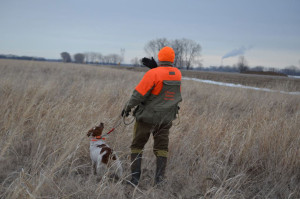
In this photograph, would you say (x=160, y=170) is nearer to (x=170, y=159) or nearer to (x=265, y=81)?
(x=170, y=159)

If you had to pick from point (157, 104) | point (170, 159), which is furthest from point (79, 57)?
point (157, 104)

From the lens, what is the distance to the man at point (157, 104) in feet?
7.18

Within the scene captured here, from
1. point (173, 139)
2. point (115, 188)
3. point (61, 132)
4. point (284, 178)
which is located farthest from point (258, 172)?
point (61, 132)

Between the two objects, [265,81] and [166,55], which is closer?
[166,55]

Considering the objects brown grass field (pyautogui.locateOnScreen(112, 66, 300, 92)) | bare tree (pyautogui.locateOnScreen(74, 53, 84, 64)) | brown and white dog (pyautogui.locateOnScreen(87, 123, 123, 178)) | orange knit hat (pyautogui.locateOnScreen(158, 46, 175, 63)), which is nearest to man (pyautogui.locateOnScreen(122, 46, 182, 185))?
orange knit hat (pyautogui.locateOnScreen(158, 46, 175, 63))

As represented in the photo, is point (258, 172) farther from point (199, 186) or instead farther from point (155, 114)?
point (155, 114)

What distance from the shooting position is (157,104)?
226 cm

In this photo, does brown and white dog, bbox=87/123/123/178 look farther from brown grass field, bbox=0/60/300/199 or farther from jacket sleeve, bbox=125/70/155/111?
jacket sleeve, bbox=125/70/155/111

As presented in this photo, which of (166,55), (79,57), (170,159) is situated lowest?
(170,159)

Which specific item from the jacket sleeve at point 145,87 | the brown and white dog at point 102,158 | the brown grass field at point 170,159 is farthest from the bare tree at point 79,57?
the jacket sleeve at point 145,87

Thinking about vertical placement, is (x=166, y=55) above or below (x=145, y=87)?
above

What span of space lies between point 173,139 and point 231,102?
14.1ft

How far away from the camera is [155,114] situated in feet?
7.33

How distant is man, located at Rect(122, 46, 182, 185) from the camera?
86.1 inches
